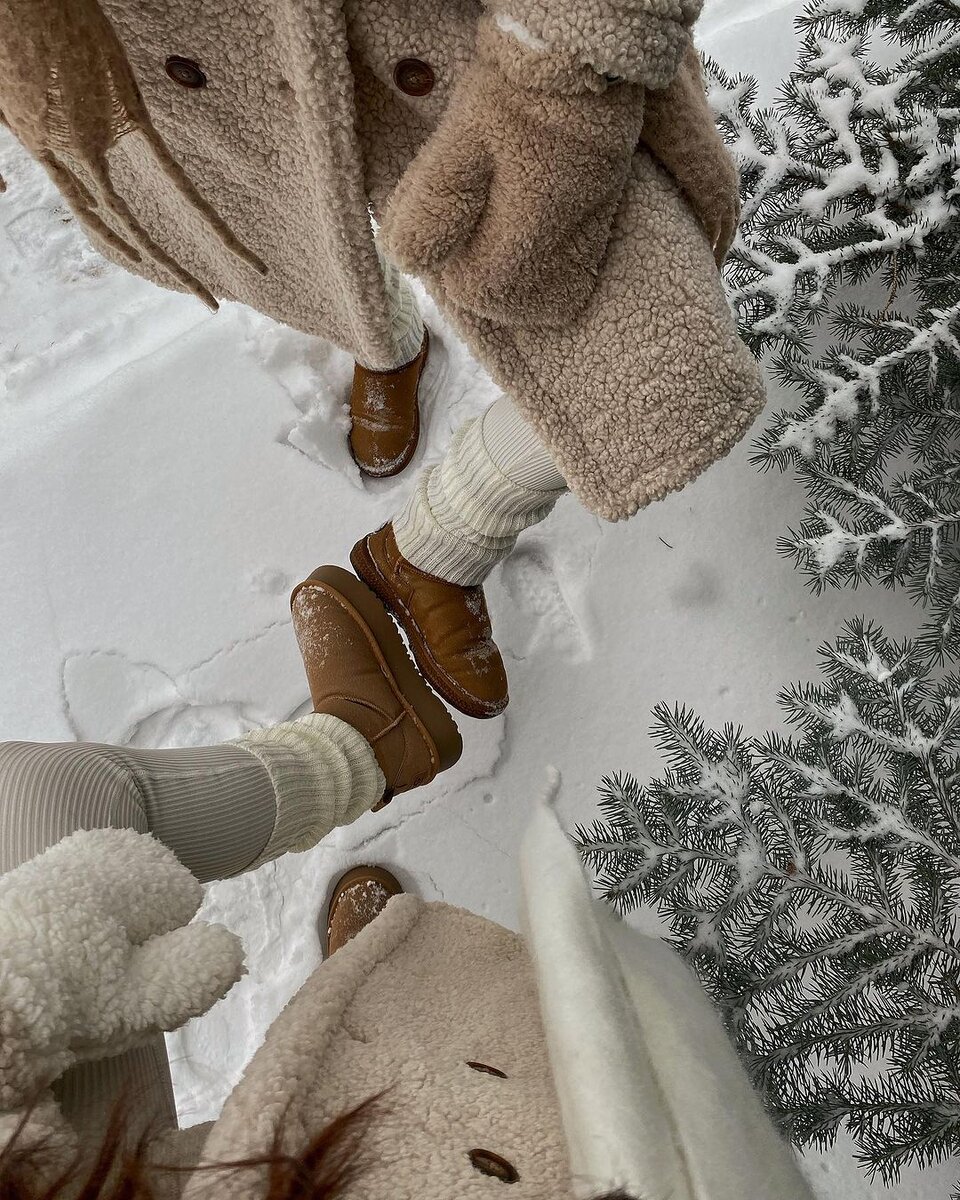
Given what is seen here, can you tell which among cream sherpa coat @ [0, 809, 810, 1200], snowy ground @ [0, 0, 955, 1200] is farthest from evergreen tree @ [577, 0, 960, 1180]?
cream sherpa coat @ [0, 809, 810, 1200]

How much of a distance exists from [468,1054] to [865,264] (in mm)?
830

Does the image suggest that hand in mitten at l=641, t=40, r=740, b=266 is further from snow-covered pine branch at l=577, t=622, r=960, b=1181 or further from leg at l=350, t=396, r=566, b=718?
snow-covered pine branch at l=577, t=622, r=960, b=1181

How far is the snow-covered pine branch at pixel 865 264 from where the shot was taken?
828 millimetres

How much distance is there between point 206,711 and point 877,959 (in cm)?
81

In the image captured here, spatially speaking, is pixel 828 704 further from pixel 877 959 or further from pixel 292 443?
pixel 292 443

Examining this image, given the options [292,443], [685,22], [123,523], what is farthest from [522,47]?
[123,523]

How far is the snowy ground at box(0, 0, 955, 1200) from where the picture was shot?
42.4 inches

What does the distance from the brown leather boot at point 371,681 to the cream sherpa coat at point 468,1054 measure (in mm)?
433

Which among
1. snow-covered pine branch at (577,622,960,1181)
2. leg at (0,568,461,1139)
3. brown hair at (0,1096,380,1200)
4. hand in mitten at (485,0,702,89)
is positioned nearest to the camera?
brown hair at (0,1096,380,1200)

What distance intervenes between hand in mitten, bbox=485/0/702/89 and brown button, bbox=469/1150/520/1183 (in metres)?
0.50

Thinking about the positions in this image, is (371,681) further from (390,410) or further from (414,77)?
(414,77)

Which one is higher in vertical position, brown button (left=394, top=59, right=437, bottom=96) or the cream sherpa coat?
brown button (left=394, top=59, right=437, bottom=96)

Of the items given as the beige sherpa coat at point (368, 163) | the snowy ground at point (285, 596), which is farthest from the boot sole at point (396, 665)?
the beige sherpa coat at point (368, 163)

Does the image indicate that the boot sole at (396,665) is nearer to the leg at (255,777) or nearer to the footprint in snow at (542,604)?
the leg at (255,777)
